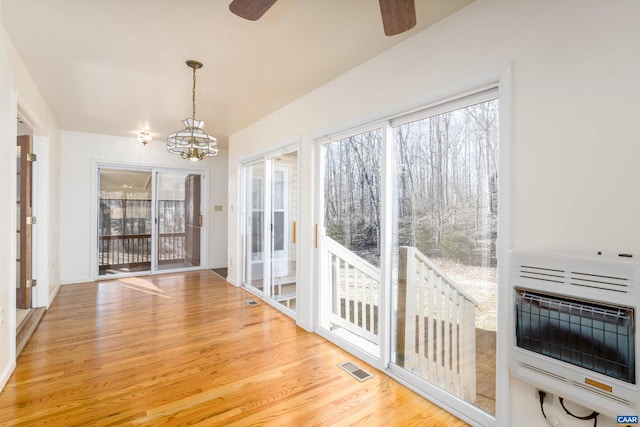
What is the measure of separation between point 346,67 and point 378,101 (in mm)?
505

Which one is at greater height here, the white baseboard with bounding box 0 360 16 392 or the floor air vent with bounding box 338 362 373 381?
the white baseboard with bounding box 0 360 16 392

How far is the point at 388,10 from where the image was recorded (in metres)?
1.55

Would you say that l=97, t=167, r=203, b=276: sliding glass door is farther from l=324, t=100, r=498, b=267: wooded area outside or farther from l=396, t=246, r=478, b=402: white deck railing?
l=396, t=246, r=478, b=402: white deck railing

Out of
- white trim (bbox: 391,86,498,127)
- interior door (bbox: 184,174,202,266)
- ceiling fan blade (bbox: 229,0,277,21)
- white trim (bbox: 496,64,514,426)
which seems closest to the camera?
ceiling fan blade (bbox: 229,0,277,21)

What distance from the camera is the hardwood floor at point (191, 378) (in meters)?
1.98

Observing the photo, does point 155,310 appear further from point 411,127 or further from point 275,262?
point 411,127

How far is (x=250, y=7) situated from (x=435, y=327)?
2.35m

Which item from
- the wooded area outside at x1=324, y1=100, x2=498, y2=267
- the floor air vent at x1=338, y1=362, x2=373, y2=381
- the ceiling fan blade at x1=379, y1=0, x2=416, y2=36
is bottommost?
the floor air vent at x1=338, y1=362, x2=373, y2=381

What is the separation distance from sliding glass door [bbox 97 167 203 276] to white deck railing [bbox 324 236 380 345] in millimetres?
4227

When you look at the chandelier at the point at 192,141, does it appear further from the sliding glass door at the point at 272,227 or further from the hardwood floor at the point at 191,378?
the hardwood floor at the point at 191,378

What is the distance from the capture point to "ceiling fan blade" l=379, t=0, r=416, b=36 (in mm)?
1516

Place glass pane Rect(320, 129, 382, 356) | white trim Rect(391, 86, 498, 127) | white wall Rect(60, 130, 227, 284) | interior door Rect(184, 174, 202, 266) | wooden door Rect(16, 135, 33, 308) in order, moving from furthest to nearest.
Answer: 1. interior door Rect(184, 174, 202, 266)
2. white wall Rect(60, 130, 227, 284)
3. wooden door Rect(16, 135, 33, 308)
4. glass pane Rect(320, 129, 382, 356)
5. white trim Rect(391, 86, 498, 127)

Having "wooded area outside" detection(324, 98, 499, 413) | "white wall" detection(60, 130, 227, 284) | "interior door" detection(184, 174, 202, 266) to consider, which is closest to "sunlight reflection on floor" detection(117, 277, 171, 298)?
"white wall" detection(60, 130, 227, 284)

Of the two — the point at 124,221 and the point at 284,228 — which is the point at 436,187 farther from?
the point at 124,221
